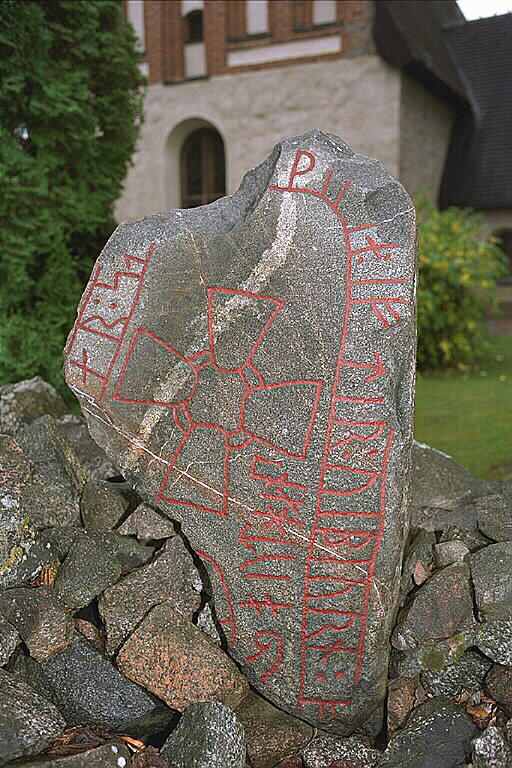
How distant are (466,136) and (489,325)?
3.69 m

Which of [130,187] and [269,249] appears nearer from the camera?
[269,249]

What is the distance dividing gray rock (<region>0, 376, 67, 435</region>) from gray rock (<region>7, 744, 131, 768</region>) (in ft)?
6.12

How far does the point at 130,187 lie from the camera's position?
45.7 feet

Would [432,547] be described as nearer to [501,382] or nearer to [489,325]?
[501,382]

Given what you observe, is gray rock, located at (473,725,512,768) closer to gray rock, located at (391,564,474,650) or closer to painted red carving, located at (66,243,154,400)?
gray rock, located at (391,564,474,650)

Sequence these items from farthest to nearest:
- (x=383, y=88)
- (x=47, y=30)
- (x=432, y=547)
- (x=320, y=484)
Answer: (x=383, y=88)
(x=47, y=30)
(x=432, y=547)
(x=320, y=484)

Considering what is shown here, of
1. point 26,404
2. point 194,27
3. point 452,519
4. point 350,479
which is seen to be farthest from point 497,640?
point 194,27

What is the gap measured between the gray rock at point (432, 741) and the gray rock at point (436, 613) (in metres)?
0.24

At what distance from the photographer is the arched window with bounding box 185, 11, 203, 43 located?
1338 centimetres

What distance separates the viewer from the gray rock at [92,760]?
2175 millimetres

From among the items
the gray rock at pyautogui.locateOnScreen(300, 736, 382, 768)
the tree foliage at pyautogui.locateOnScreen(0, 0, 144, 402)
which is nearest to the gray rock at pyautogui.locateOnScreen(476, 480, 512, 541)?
the gray rock at pyautogui.locateOnScreen(300, 736, 382, 768)

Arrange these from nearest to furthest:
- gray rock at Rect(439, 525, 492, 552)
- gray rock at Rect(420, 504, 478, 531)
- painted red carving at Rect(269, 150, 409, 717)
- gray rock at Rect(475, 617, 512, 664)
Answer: painted red carving at Rect(269, 150, 409, 717), gray rock at Rect(475, 617, 512, 664), gray rock at Rect(439, 525, 492, 552), gray rock at Rect(420, 504, 478, 531)

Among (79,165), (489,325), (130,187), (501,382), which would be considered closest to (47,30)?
(79,165)

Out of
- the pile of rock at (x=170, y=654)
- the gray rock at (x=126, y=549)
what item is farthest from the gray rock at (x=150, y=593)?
the gray rock at (x=126, y=549)
